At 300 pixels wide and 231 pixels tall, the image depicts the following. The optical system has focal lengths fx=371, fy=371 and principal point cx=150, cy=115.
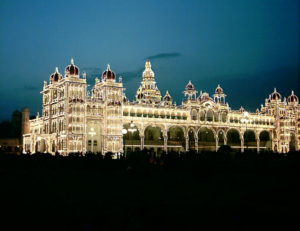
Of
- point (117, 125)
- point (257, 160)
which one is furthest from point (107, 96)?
point (257, 160)

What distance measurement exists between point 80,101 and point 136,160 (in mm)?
35674

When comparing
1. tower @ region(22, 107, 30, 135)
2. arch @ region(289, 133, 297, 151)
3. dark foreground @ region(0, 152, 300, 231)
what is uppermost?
tower @ region(22, 107, 30, 135)

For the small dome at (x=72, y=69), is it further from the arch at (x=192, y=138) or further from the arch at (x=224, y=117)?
the arch at (x=224, y=117)

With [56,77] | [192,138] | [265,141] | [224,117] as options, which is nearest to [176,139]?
[192,138]

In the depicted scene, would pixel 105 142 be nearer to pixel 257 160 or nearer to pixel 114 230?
pixel 257 160

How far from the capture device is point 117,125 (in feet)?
200

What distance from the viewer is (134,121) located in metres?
63.4

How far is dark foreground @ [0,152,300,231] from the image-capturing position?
30.7 ft

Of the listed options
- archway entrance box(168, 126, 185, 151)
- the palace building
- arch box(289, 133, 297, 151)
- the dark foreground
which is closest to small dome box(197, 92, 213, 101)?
the palace building

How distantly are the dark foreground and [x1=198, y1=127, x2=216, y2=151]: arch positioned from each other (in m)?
50.1

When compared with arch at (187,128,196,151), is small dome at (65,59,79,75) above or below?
above

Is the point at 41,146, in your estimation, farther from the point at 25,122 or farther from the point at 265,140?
the point at 265,140

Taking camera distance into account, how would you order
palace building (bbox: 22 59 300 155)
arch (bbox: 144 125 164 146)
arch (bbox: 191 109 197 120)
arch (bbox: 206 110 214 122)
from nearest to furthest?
1. palace building (bbox: 22 59 300 155)
2. arch (bbox: 144 125 164 146)
3. arch (bbox: 191 109 197 120)
4. arch (bbox: 206 110 214 122)

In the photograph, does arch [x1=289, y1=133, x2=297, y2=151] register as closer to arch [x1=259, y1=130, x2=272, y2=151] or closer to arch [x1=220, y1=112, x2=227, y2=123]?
arch [x1=259, y1=130, x2=272, y2=151]
